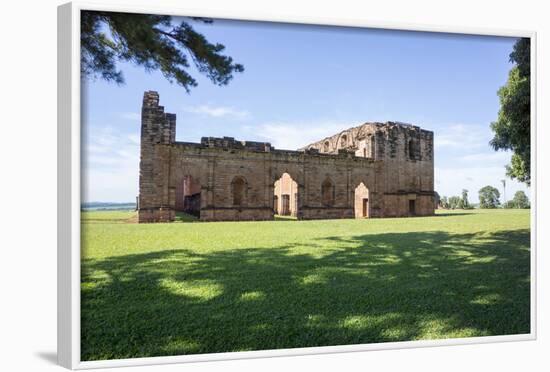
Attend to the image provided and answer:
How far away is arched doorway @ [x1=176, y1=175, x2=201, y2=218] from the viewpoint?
9177 mm

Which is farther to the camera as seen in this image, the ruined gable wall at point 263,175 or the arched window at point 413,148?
the ruined gable wall at point 263,175

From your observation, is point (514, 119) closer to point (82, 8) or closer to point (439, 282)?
point (439, 282)

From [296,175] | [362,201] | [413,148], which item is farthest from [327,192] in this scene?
[413,148]

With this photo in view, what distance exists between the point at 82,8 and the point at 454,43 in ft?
14.8

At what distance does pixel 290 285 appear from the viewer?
540 cm

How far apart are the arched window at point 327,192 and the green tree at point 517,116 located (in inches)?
155

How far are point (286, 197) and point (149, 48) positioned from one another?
625 centimetres

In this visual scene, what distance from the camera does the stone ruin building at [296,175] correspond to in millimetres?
6907

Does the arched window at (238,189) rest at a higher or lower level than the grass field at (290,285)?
higher

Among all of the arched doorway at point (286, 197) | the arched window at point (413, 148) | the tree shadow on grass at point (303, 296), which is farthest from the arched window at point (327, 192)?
the tree shadow on grass at point (303, 296)

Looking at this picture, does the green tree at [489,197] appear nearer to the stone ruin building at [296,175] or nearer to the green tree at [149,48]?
the stone ruin building at [296,175]

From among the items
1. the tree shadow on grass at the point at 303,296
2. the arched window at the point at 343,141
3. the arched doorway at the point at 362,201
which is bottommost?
the tree shadow on grass at the point at 303,296

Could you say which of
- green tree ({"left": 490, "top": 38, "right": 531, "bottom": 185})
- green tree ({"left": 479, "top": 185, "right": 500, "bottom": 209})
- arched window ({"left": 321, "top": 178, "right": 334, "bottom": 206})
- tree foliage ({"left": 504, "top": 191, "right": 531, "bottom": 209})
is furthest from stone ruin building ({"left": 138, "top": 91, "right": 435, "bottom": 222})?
tree foliage ({"left": 504, "top": 191, "right": 531, "bottom": 209})

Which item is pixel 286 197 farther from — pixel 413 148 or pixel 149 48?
pixel 149 48
